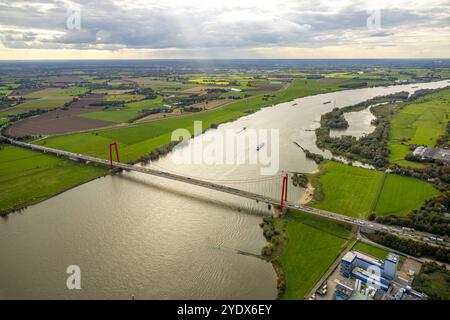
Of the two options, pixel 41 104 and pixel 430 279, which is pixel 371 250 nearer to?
pixel 430 279

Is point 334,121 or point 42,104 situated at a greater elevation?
point 42,104

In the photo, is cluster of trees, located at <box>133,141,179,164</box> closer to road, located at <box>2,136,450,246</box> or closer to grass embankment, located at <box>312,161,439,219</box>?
road, located at <box>2,136,450,246</box>

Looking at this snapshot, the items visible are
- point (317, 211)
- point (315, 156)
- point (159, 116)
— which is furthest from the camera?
point (159, 116)

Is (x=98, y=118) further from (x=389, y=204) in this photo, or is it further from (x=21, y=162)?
(x=389, y=204)

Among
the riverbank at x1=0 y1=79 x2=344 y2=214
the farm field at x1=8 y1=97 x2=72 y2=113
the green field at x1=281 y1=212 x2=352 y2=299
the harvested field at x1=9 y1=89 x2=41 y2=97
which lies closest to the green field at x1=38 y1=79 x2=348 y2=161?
the riverbank at x1=0 y1=79 x2=344 y2=214

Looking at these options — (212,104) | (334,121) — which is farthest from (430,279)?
(212,104)

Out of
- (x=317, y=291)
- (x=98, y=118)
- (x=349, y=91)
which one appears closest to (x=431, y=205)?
(x=317, y=291)
